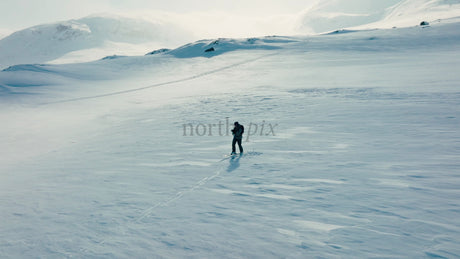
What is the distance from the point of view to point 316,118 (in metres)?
13.2

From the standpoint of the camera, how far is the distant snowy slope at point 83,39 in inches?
5034

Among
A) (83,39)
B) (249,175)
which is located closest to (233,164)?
(249,175)

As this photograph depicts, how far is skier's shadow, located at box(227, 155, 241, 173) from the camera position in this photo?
8.20 metres

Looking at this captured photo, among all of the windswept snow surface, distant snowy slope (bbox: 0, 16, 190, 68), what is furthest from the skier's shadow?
distant snowy slope (bbox: 0, 16, 190, 68)

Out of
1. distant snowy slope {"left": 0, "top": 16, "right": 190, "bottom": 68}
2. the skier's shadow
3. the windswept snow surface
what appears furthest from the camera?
distant snowy slope {"left": 0, "top": 16, "right": 190, "bottom": 68}

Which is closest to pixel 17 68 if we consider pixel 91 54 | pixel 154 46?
pixel 91 54

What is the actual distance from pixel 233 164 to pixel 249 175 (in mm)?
1066

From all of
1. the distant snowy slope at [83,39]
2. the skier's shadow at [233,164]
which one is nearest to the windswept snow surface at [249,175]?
the skier's shadow at [233,164]

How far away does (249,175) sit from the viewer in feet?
25.1

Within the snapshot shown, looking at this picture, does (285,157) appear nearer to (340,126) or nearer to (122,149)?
(340,126)

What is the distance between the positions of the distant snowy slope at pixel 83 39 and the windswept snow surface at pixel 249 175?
107222 millimetres

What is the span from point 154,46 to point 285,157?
6199 inches

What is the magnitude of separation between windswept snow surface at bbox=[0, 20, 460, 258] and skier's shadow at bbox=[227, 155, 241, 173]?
7 centimetres

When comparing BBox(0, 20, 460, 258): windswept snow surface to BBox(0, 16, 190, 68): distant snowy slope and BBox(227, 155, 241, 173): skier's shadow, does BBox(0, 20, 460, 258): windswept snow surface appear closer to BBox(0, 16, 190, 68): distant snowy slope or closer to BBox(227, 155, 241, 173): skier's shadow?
BBox(227, 155, 241, 173): skier's shadow
